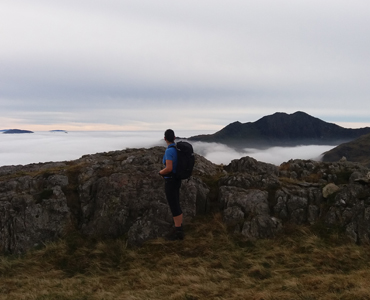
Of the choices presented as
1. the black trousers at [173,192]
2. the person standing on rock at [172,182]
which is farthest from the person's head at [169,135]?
the black trousers at [173,192]

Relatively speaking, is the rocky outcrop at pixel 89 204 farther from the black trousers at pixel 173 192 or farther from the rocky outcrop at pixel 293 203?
the rocky outcrop at pixel 293 203

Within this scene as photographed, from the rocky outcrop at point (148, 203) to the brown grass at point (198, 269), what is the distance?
86cm

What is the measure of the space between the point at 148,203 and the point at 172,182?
2845mm

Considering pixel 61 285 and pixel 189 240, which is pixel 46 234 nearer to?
pixel 61 285

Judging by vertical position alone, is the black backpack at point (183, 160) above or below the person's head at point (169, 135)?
below

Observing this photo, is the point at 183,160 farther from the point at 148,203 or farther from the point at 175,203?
the point at 148,203

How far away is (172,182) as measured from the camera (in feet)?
40.2

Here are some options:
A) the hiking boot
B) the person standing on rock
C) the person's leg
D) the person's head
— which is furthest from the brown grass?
the person's head

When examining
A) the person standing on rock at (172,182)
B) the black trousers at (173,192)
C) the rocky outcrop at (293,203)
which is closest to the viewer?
the person standing on rock at (172,182)

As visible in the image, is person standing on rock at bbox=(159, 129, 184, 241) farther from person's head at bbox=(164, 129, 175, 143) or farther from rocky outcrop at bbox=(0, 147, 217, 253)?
rocky outcrop at bbox=(0, 147, 217, 253)

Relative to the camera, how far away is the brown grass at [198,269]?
819 centimetres

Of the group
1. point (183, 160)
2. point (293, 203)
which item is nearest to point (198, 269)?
point (183, 160)

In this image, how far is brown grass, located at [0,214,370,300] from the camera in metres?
8.19

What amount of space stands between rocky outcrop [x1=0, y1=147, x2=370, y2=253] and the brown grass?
2.82 ft
